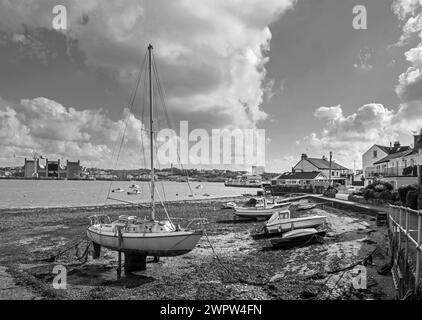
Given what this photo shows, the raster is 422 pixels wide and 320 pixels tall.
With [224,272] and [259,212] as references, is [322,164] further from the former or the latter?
[224,272]

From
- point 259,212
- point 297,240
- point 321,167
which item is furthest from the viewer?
point 321,167

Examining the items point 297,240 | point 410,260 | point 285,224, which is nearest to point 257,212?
point 285,224

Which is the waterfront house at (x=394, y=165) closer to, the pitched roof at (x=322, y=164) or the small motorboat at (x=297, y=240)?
the pitched roof at (x=322, y=164)

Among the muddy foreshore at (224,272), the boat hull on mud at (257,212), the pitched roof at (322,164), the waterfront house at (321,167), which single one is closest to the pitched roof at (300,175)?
the waterfront house at (321,167)

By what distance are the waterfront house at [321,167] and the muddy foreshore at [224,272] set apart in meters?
75.1

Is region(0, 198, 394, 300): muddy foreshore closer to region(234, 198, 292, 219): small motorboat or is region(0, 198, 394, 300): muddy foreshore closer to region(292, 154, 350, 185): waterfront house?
region(234, 198, 292, 219): small motorboat

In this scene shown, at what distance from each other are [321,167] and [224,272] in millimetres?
88771

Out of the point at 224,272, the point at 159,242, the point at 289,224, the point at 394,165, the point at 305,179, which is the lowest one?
the point at 224,272

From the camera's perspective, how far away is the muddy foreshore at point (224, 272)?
12.8 metres

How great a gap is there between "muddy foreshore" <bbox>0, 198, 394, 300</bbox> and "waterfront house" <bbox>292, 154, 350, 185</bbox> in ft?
246

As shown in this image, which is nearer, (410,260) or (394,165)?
(410,260)

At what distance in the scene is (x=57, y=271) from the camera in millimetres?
16844

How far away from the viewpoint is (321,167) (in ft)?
322
